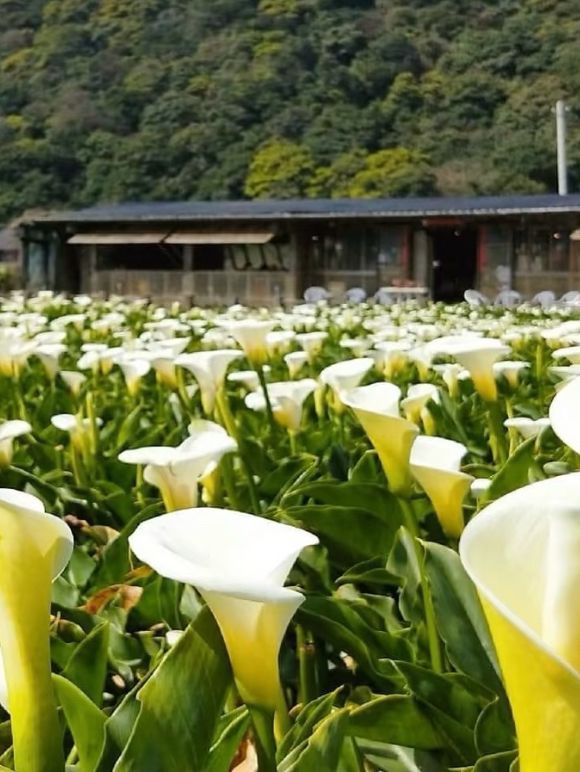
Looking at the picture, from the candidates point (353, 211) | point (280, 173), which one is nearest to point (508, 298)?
point (353, 211)

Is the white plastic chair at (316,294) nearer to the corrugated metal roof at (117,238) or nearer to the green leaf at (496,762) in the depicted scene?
the corrugated metal roof at (117,238)

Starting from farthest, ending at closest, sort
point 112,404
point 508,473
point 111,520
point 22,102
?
point 22,102
point 112,404
point 111,520
point 508,473

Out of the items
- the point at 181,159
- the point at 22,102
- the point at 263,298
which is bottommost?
the point at 263,298

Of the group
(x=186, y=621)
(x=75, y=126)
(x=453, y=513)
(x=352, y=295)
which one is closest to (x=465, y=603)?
(x=453, y=513)

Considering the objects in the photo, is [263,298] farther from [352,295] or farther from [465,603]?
[465,603]

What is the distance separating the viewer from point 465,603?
87 centimetres

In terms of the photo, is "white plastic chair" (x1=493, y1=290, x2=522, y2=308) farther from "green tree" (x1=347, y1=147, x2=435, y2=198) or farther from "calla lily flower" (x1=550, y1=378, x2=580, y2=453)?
"green tree" (x1=347, y1=147, x2=435, y2=198)

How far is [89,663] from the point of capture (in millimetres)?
822

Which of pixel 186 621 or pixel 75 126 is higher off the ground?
pixel 75 126

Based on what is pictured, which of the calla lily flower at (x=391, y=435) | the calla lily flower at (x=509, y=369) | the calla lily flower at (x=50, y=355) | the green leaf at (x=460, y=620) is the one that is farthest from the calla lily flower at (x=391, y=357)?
the green leaf at (x=460, y=620)

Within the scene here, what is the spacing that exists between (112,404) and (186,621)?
54.3 inches

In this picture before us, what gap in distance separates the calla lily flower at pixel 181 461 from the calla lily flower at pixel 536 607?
0.57 metres

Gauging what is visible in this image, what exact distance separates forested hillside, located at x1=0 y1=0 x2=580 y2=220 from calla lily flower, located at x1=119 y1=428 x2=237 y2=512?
3715cm

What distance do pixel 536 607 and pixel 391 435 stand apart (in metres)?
0.55
